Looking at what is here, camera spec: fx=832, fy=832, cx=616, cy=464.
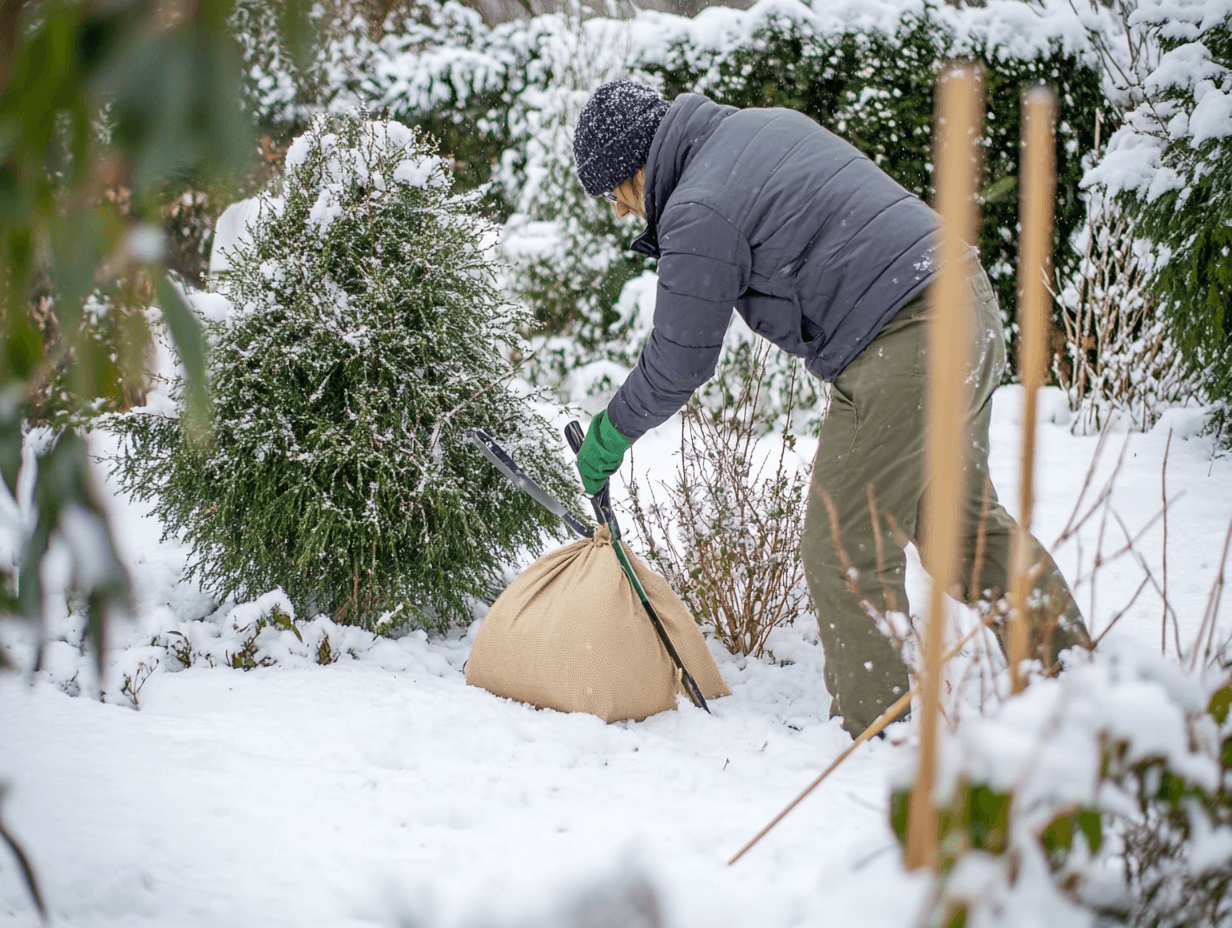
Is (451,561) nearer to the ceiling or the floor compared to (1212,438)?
nearer to the ceiling

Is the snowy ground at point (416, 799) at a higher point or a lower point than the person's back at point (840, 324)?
lower

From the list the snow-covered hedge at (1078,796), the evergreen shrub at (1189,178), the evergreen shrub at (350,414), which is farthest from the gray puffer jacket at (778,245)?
the evergreen shrub at (1189,178)

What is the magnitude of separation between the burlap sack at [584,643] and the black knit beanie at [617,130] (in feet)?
3.02

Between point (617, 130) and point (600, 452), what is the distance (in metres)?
0.78

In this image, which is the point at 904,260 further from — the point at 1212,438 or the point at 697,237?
the point at 1212,438

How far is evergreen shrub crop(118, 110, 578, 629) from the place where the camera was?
2305 mm

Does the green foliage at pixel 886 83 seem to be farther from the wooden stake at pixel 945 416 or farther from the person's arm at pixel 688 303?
the wooden stake at pixel 945 416

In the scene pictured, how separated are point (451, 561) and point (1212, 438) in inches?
148

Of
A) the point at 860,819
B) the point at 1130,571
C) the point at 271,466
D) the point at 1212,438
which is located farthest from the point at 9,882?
the point at 1212,438

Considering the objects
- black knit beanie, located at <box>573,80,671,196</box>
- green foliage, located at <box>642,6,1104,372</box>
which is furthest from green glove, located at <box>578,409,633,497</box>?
green foliage, located at <box>642,6,1104,372</box>

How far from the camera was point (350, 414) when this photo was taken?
2318 mm

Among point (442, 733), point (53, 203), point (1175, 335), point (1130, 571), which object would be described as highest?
point (53, 203)

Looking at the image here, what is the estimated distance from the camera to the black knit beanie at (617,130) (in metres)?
2.01

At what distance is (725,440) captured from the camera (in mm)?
2570
